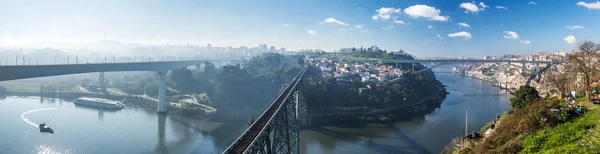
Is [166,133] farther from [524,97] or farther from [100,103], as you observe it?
[524,97]

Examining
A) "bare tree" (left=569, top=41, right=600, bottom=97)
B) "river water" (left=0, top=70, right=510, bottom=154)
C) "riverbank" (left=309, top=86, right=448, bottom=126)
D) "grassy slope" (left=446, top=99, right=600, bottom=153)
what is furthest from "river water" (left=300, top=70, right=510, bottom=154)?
"bare tree" (left=569, top=41, right=600, bottom=97)

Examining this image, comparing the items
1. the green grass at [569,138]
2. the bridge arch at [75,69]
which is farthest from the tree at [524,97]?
the bridge arch at [75,69]

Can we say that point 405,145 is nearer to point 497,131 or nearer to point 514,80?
point 497,131

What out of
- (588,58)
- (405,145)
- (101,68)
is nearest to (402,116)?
(405,145)

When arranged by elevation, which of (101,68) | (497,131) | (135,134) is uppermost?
(101,68)

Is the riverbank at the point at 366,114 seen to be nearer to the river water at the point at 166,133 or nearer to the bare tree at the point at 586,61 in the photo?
the river water at the point at 166,133

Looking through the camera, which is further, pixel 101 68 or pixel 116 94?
pixel 116 94

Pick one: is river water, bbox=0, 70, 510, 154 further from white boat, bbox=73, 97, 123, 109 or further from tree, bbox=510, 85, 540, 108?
tree, bbox=510, 85, 540, 108
